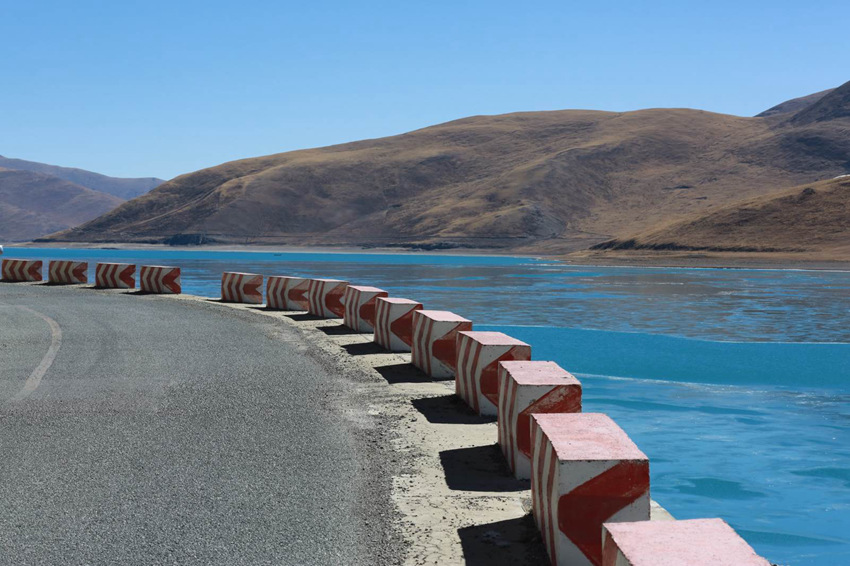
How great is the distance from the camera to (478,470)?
28.1 feet

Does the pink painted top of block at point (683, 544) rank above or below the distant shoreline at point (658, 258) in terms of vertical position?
above

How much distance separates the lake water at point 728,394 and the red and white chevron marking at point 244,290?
5828 millimetres

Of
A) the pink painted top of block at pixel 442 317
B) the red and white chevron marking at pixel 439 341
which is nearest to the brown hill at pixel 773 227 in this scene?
the pink painted top of block at pixel 442 317

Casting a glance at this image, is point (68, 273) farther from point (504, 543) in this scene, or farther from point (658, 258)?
point (658, 258)

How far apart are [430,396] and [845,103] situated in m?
197

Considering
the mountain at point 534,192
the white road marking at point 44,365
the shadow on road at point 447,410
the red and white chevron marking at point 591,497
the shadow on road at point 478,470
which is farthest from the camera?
the mountain at point 534,192

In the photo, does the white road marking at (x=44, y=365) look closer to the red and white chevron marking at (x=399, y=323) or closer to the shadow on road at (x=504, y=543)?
the red and white chevron marking at (x=399, y=323)

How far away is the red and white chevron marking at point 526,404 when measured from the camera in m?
8.28

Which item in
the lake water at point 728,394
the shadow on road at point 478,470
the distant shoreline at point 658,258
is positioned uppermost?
the shadow on road at point 478,470

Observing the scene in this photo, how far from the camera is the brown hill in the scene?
9125cm

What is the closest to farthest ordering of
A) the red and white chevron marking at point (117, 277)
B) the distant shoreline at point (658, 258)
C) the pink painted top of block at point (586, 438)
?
the pink painted top of block at point (586, 438) → the red and white chevron marking at point (117, 277) → the distant shoreline at point (658, 258)

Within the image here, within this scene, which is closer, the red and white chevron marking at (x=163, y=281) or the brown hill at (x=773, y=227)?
the red and white chevron marking at (x=163, y=281)

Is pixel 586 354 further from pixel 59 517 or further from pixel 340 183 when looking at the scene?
pixel 340 183

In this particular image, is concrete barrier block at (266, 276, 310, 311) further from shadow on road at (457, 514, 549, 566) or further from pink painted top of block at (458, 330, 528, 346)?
shadow on road at (457, 514, 549, 566)
